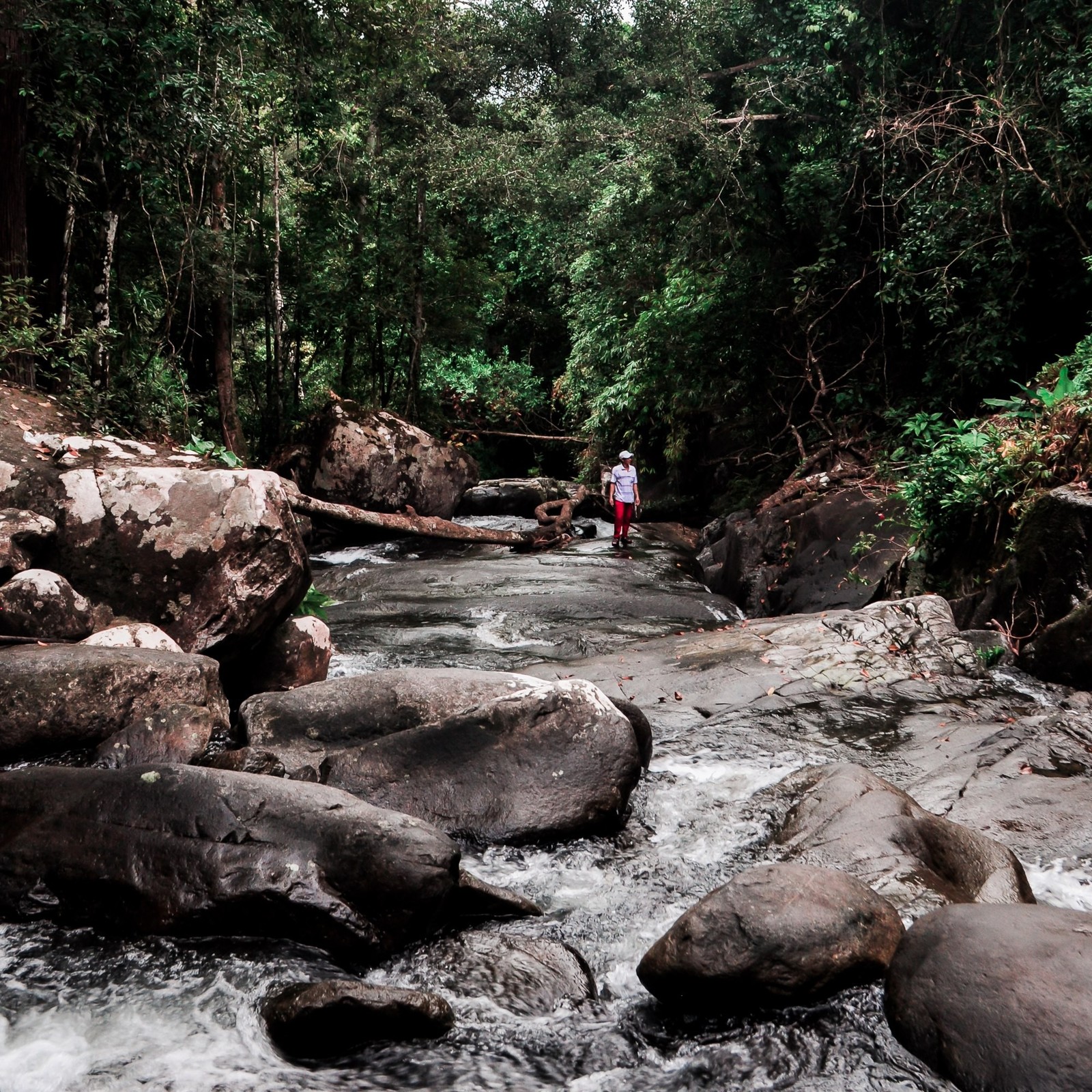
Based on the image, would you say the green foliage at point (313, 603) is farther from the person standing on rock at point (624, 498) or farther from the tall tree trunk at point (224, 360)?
the person standing on rock at point (624, 498)

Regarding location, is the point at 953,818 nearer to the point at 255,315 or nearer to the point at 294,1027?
the point at 294,1027

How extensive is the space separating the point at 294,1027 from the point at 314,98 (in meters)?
13.2

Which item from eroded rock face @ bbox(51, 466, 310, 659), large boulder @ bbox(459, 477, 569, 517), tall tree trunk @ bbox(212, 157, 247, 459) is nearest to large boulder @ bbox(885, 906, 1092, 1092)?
eroded rock face @ bbox(51, 466, 310, 659)

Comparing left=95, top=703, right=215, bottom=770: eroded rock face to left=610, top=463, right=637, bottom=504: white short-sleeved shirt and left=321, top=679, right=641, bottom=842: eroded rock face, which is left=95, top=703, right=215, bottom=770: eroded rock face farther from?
left=610, top=463, right=637, bottom=504: white short-sleeved shirt

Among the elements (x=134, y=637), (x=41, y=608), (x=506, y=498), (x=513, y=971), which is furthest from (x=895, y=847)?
(x=506, y=498)

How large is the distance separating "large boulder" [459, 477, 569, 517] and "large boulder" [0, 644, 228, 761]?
14731mm

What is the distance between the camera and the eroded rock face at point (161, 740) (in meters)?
4.59

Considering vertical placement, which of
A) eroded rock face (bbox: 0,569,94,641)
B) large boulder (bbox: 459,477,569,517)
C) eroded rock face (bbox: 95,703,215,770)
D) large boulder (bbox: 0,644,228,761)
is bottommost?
large boulder (bbox: 459,477,569,517)

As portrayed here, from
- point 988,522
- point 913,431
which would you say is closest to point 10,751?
point 988,522

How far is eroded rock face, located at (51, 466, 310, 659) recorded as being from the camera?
5.79m

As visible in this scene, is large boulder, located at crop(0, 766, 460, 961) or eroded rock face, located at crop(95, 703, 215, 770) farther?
eroded rock face, located at crop(95, 703, 215, 770)

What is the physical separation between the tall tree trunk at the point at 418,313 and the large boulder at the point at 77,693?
16767 millimetres

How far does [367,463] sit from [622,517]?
5022 millimetres

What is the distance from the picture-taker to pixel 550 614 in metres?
10.2
